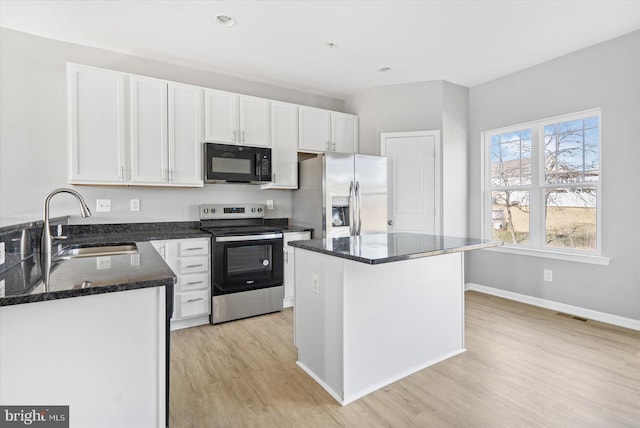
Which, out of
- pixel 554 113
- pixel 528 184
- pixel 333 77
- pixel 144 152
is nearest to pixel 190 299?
pixel 144 152

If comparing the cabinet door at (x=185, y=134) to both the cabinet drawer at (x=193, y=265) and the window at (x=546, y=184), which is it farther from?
the window at (x=546, y=184)

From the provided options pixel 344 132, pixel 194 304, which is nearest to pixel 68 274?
pixel 194 304

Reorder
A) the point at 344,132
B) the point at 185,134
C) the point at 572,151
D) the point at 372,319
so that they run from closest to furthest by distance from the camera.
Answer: the point at 372,319 < the point at 185,134 < the point at 572,151 < the point at 344,132

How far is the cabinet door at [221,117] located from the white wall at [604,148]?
127 inches

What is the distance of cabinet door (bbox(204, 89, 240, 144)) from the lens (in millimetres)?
3430

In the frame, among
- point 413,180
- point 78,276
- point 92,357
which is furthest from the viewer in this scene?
point 413,180

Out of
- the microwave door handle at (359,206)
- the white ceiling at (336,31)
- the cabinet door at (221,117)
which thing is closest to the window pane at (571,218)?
the white ceiling at (336,31)

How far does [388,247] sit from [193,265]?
6.56 feet

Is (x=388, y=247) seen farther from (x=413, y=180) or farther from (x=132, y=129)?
(x=132, y=129)

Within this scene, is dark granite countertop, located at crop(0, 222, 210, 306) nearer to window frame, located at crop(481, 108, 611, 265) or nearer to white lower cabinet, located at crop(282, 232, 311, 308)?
white lower cabinet, located at crop(282, 232, 311, 308)

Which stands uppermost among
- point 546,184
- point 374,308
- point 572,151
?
point 572,151

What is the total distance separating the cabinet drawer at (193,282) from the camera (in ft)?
10.3

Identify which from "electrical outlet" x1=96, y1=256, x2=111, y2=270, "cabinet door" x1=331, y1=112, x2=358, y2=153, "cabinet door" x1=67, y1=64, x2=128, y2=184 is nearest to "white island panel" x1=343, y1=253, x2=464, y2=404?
"electrical outlet" x1=96, y1=256, x2=111, y2=270

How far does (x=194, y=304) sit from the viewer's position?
10.4ft
